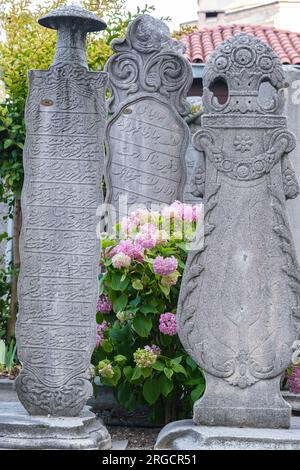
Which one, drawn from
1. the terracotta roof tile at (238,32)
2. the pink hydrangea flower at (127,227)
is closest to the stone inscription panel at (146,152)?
the pink hydrangea flower at (127,227)

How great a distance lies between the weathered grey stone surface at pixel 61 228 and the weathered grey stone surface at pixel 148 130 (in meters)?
2.23

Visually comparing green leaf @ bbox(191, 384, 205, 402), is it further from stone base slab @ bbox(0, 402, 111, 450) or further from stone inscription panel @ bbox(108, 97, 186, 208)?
stone inscription panel @ bbox(108, 97, 186, 208)

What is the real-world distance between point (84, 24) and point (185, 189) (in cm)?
272

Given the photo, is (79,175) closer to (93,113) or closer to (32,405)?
(93,113)

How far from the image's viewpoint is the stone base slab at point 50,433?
15.3 feet

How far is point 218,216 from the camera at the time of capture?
16.6 feet

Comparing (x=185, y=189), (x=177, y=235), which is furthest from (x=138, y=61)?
(x=177, y=235)

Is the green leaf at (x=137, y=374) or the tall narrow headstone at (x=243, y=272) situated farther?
the green leaf at (x=137, y=374)

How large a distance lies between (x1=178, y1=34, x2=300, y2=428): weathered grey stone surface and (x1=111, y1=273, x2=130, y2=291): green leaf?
0.61 m

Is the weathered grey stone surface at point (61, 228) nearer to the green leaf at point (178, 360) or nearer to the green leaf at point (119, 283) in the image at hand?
the green leaf at point (119, 283)

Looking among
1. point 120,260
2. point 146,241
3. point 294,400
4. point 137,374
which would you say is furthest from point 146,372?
point 294,400

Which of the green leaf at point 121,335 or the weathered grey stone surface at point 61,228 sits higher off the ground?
the weathered grey stone surface at point 61,228

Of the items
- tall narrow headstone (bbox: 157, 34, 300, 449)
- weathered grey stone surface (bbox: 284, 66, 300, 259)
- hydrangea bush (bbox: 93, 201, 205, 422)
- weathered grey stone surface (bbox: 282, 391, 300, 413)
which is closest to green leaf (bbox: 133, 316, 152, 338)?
hydrangea bush (bbox: 93, 201, 205, 422)
